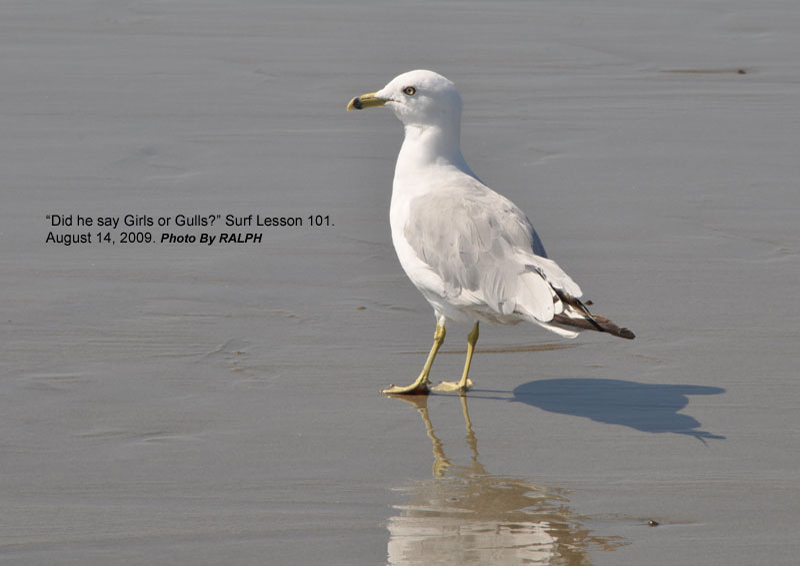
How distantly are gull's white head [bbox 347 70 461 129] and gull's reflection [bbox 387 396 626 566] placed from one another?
1.79m

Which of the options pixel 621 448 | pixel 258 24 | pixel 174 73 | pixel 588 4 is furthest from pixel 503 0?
pixel 621 448

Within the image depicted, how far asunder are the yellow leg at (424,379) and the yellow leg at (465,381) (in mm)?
73

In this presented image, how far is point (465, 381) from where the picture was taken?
5.01 meters

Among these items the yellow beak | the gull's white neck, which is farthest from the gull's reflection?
the yellow beak

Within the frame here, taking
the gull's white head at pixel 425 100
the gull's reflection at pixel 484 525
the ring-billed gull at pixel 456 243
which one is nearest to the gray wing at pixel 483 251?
the ring-billed gull at pixel 456 243

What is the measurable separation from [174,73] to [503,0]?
4.14 metres

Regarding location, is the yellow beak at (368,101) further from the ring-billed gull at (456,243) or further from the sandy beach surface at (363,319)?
the sandy beach surface at (363,319)

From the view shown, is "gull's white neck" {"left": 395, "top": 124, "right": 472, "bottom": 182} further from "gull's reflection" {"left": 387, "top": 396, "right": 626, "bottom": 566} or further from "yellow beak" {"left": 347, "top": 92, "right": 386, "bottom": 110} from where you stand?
"gull's reflection" {"left": 387, "top": 396, "right": 626, "bottom": 566}

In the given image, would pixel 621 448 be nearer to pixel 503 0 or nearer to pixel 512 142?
pixel 512 142

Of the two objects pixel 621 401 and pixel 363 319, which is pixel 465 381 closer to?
pixel 621 401

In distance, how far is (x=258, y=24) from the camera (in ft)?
38.3

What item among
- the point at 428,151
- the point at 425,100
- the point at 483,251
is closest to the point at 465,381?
the point at 483,251

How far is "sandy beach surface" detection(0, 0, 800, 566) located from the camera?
12.4 feet

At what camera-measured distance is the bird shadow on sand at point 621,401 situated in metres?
4.60
